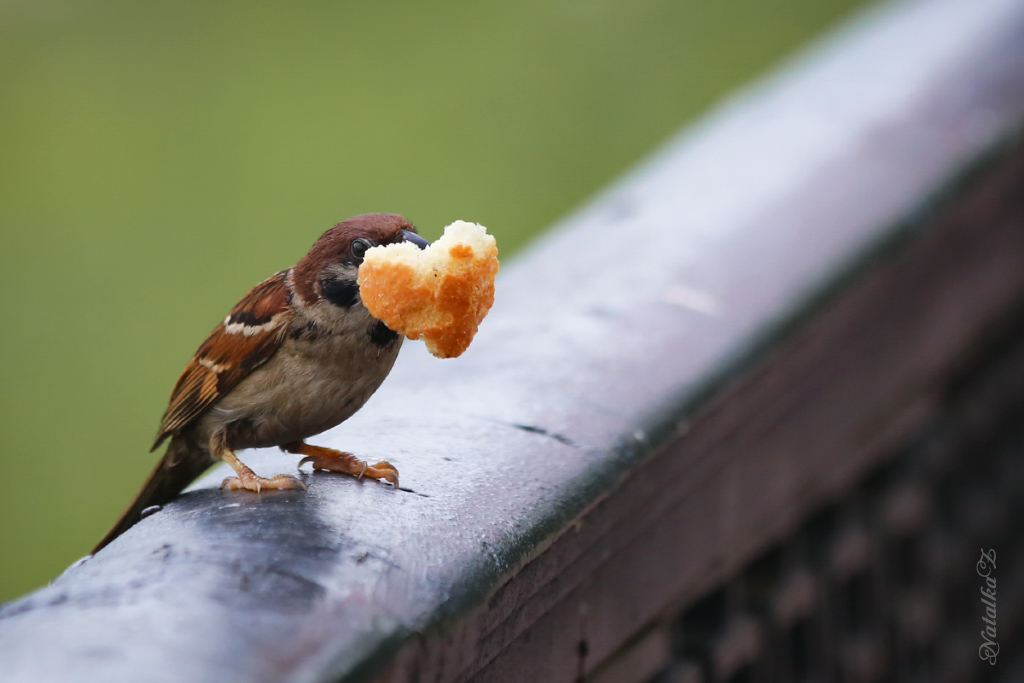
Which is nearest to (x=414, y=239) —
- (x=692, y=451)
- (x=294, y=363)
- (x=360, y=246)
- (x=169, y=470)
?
(x=360, y=246)

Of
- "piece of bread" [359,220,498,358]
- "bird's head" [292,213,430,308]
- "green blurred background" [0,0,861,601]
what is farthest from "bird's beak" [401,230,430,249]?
"green blurred background" [0,0,861,601]

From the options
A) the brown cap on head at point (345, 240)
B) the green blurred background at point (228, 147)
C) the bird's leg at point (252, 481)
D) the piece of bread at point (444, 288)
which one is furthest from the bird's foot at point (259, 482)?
the green blurred background at point (228, 147)

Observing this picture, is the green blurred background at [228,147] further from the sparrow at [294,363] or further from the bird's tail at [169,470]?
the sparrow at [294,363]

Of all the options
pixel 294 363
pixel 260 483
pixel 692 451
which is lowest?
pixel 260 483

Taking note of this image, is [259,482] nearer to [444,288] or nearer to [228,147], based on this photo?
[444,288]

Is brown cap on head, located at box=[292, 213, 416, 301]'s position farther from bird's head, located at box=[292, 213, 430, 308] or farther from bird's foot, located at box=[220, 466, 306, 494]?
bird's foot, located at box=[220, 466, 306, 494]
